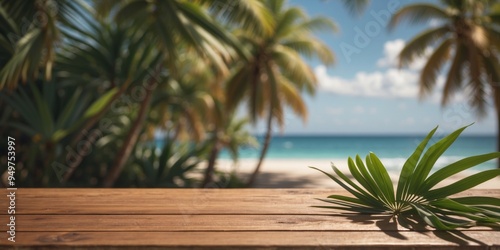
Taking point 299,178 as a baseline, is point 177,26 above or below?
above

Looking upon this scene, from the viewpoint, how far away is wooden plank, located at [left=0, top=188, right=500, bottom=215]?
176cm

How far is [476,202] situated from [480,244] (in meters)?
0.33

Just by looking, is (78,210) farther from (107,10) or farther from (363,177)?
(107,10)

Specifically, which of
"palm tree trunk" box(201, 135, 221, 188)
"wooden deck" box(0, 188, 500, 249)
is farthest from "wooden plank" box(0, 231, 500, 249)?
"palm tree trunk" box(201, 135, 221, 188)

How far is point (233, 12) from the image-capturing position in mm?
7383

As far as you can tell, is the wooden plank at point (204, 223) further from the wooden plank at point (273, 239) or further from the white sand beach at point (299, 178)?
the white sand beach at point (299, 178)

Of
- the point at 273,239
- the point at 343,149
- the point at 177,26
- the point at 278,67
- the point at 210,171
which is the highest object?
the point at 343,149

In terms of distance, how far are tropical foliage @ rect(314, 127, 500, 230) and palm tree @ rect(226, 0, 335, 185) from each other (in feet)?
34.2

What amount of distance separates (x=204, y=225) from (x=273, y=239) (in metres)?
0.29

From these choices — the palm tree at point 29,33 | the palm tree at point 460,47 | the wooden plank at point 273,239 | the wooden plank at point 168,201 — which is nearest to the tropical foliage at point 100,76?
the palm tree at point 29,33

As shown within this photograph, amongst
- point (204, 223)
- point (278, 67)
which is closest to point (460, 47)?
point (278, 67)

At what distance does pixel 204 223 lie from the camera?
1.55 metres

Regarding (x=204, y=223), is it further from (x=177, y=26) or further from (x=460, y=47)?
(x=460, y=47)

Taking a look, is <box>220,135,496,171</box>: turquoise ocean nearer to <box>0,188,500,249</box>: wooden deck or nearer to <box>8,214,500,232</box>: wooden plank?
<box>0,188,500,249</box>: wooden deck
